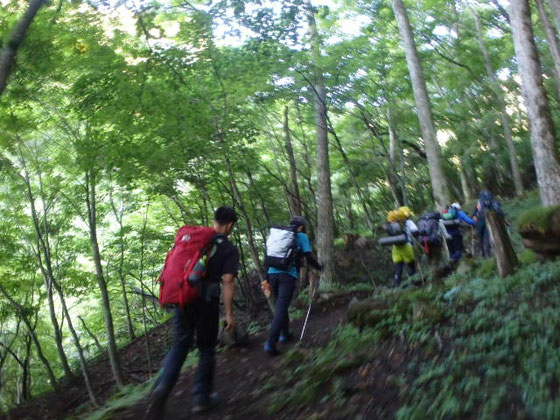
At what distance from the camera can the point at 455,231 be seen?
9.03m

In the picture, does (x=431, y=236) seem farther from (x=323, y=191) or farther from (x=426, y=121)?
(x=426, y=121)

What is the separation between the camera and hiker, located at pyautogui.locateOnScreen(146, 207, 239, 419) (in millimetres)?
3729

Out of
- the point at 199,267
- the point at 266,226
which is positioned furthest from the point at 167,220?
the point at 199,267

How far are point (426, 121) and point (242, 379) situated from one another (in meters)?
8.45

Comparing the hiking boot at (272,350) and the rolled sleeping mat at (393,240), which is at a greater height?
the rolled sleeping mat at (393,240)

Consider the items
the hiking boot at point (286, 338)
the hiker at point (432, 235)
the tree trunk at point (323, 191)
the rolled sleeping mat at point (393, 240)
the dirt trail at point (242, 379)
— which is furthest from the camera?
the tree trunk at point (323, 191)

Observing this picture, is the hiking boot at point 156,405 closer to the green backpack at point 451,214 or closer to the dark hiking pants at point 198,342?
the dark hiking pants at point 198,342

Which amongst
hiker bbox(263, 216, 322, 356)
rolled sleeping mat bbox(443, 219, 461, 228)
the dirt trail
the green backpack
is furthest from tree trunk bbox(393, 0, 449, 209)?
hiker bbox(263, 216, 322, 356)

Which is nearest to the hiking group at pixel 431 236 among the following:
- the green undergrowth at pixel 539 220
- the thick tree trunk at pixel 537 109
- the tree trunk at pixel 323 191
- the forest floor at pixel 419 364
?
the thick tree trunk at pixel 537 109

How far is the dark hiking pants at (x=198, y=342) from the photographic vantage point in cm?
369

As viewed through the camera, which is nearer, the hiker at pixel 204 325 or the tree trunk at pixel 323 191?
the hiker at pixel 204 325

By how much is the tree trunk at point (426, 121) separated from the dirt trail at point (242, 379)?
4.59 m

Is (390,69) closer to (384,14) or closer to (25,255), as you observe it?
(384,14)

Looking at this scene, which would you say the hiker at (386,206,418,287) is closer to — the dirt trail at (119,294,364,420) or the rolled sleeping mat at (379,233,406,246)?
the rolled sleeping mat at (379,233,406,246)
